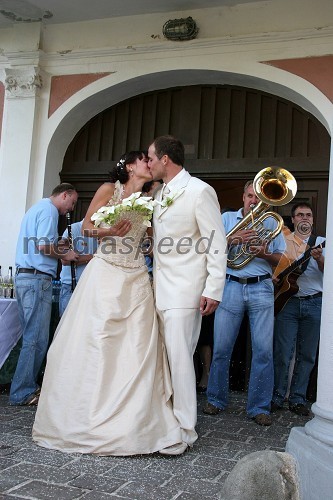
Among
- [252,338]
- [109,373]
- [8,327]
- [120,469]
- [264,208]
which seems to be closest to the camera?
[120,469]

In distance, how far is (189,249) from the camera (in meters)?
4.13

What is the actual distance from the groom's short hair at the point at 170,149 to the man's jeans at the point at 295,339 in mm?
2155

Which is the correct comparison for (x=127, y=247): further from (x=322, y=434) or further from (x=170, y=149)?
(x=322, y=434)

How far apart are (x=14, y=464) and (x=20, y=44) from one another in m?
5.90

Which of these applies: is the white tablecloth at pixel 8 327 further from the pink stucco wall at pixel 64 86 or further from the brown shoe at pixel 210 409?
the pink stucco wall at pixel 64 86

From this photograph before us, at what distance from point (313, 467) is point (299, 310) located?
117 inches

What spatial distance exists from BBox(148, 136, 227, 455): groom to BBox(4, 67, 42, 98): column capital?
12.6ft

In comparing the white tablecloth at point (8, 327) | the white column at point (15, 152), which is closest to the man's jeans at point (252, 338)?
the white tablecloth at point (8, 327)

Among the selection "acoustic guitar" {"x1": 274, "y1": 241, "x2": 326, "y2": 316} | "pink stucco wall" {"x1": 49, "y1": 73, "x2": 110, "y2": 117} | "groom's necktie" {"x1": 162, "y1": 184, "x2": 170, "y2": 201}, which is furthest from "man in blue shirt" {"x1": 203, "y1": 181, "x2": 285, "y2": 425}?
"pink stucco wall" {"x1": 49, "y1": 73, "x2": 110, "y2": 117}

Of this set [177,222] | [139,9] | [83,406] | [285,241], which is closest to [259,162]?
[285,241]

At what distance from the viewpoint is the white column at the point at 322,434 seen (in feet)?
9.07

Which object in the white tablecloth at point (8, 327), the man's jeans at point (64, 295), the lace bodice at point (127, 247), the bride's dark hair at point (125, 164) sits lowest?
the white tablecloth at point (8, 327)

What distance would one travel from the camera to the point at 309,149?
6.85 metres

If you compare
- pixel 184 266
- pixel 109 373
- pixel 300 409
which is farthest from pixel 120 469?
pixel 300 409
